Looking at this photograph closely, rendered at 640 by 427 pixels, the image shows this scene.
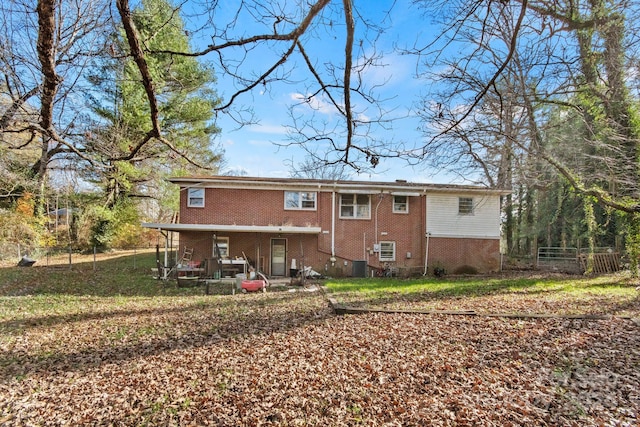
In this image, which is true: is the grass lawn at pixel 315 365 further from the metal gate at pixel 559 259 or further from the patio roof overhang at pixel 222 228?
the metal gate at pixel 559 259

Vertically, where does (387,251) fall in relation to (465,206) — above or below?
below

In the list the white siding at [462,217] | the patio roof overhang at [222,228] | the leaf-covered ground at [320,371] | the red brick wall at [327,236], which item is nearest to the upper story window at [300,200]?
the red brick wall at [327,236]

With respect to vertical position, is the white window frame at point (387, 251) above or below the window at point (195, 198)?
below

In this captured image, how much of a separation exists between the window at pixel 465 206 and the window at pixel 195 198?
13.1 m

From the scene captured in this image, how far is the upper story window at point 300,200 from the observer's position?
1709 centimetres

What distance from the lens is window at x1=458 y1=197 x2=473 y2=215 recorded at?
715 inches

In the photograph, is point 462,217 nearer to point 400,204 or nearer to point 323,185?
point 400,204

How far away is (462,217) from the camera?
18078 mm

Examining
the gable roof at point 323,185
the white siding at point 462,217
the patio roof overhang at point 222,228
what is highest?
the gable roof at point 323,185

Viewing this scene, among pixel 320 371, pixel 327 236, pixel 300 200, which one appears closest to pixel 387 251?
pixel 327 236

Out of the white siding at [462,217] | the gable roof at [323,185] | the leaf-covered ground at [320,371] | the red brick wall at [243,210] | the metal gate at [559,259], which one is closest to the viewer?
the leaf-covered ground at [320,371]

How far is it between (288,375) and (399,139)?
11.2ft

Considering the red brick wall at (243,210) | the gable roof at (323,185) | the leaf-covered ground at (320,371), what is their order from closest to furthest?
the leaf-covered ground at (320,371)
the gable roof at (323,185)
the red brick wall at (243,210)

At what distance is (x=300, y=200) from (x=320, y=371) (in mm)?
12833
